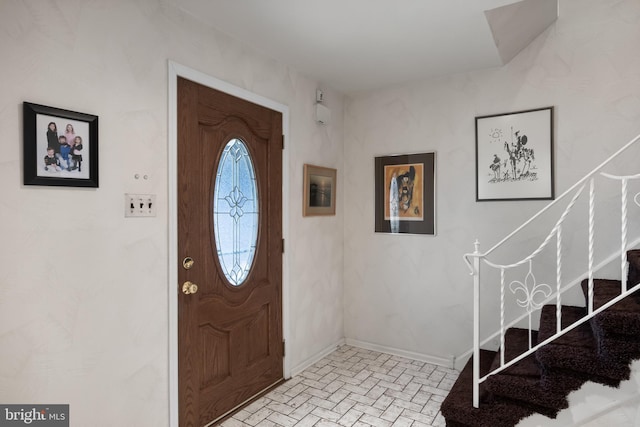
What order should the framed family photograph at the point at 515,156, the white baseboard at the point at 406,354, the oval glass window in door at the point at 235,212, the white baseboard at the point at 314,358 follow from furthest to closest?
the white baseboard at the point at 406,354 → the white baseboard at the point at 314,358 → the framed family photograph at the point at 515,156 → the oval glass window in door at the point at 235,212

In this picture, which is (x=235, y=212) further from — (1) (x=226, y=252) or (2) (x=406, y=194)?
(2) (x=406, y=194)

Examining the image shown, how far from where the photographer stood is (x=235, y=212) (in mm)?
2510

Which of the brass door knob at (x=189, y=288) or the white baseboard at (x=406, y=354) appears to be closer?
the brass door knob at (x=189, y=288)

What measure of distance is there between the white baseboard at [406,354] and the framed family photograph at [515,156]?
1410 millimetres

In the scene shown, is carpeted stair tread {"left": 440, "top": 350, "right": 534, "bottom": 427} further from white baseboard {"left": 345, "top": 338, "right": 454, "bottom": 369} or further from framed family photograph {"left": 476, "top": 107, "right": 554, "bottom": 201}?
framed family photograph {"left": 476, "top": 107, "right": 554, "bottom": 201}

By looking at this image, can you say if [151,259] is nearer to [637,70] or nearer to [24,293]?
[24,293]

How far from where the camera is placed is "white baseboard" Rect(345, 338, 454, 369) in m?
3.22

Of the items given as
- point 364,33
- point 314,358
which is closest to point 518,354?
point 314,358

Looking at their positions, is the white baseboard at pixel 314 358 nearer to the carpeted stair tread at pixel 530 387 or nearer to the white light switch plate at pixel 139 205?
the carpeted stair tread at pixel 530 387

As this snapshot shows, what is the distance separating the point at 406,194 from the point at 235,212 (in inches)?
63.3

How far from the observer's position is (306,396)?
270 cm

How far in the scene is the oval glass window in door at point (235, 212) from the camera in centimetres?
239

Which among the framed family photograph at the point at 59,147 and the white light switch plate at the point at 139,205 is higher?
the framed family photograph at the point at 59,147

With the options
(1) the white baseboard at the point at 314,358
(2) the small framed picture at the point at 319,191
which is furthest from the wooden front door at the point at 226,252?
(2) the small framed picture at the point at 319,191
